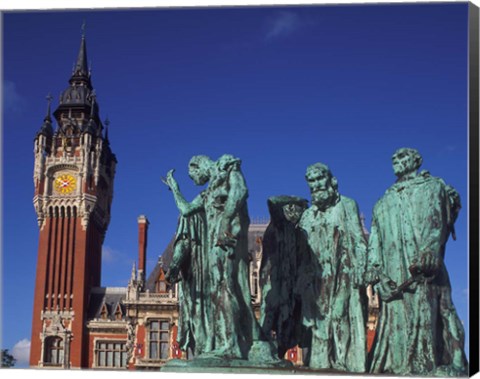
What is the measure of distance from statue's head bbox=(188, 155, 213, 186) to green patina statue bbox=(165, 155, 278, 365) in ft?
0.06

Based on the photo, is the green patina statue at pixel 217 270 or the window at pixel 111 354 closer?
the green patina statue at pixel 217 270

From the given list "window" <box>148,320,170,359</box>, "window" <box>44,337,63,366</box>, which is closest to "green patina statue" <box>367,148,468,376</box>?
"window" <box>148,320,170,359</box>

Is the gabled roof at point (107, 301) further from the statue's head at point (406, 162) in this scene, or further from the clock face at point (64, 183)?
the statue's head at point (406, 162)

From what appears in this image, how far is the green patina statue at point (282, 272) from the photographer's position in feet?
60.6

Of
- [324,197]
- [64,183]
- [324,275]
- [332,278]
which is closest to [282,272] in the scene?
[324,275]

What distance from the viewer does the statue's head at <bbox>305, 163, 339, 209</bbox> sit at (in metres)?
18.4

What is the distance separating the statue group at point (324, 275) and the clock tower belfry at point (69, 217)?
877 inches

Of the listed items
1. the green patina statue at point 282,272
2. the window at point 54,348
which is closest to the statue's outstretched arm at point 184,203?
the green patina statue at point 282,272

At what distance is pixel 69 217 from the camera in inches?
1694

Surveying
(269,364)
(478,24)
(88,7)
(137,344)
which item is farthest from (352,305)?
(137,344)

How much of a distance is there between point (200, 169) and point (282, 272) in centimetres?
250

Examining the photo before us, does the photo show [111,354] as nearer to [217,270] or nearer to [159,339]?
[159,339]

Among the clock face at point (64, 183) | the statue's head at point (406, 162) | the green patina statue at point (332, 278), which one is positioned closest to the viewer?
the green patina statue at point (332, 278)

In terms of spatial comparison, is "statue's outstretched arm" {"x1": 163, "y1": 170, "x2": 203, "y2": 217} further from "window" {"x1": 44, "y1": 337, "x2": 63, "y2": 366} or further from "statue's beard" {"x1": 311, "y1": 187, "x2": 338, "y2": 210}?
"window" {"x1": 44, "y1": 337, "x2": 63, "y2": 366}
